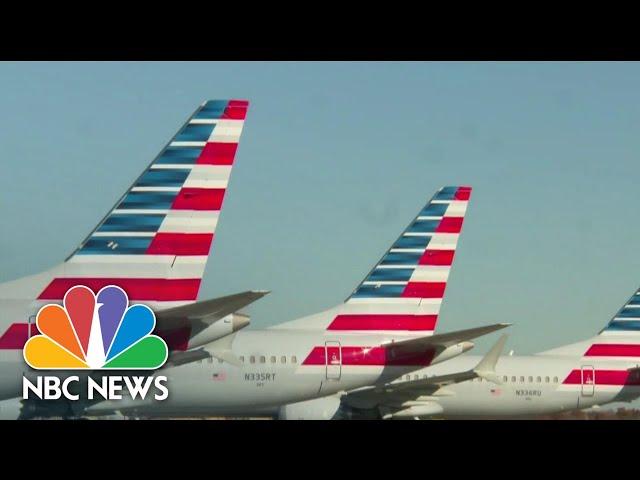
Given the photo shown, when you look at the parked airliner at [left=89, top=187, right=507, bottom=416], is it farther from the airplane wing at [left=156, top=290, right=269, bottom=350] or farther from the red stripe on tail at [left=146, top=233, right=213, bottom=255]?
the red stripe on tail at [left=146, top=233, right=213, bottom=255]

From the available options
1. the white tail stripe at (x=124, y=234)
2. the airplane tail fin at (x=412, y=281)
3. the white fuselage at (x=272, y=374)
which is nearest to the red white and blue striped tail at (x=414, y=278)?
the airplane tail fin at (x=412, y=281)

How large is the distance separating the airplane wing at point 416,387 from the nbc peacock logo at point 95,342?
60.6 feet

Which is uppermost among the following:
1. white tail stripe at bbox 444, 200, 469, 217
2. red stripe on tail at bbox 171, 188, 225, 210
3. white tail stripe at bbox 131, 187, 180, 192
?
white tail stripe at bbox 444, 200, 469, 217

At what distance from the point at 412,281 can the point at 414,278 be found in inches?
7.9

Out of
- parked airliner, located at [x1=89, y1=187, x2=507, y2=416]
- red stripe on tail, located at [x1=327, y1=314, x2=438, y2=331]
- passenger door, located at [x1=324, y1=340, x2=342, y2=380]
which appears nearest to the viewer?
parked airliner, located at [x1=89, y1=187, x2=507, y2=416]

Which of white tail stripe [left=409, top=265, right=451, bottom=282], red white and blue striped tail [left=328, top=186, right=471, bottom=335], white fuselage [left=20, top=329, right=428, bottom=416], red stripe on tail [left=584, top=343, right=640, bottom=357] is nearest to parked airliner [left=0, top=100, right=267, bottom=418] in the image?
white fuselage [left=20, top=329, right=428, bottom=416]

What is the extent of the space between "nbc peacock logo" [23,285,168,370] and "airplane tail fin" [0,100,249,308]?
2157mm

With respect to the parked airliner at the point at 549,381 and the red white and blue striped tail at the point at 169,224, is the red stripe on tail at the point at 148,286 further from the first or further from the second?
the parked airliner at the point at 549,381

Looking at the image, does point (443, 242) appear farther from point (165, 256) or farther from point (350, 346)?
point (165, 256)

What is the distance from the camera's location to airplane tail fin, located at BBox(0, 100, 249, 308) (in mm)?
24641
